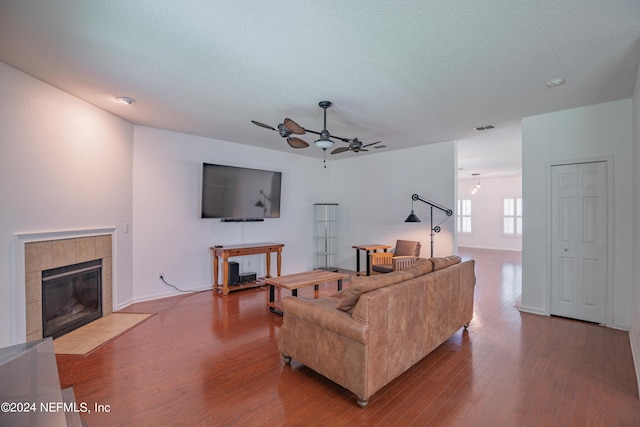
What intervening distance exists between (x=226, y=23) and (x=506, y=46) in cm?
221

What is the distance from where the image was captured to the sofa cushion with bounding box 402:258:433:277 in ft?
8.80

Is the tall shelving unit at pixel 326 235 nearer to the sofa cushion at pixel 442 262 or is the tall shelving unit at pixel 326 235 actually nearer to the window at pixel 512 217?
the sofa cushion at pixel 442 262

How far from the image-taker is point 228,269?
202 inches

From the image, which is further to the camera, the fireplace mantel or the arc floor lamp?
the arc floor lamp

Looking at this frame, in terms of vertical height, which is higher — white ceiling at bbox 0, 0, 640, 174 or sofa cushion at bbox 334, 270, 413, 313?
white ceiling at bbox 0, 0, 640, 174

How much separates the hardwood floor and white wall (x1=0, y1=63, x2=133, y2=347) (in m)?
1.28

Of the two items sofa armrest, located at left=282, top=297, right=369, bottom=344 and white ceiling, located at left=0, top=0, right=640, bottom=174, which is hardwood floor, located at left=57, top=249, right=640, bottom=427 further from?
white ceiling, located at left=0, top=0, right=640, bottom=174

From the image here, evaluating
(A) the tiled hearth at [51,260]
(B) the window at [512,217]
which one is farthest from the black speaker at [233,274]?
(B) the window at [512,217]

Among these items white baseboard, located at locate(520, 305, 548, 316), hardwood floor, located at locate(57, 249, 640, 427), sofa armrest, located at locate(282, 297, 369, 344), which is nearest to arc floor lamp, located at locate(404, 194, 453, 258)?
white baseboard, located at locate(520, 305, 548, 316)

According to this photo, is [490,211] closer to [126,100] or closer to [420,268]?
[420,268]

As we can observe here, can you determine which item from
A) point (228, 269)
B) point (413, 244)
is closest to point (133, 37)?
point (228, 269)

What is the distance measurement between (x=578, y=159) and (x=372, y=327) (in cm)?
377

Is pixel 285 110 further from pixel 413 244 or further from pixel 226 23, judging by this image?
pixel 413 244

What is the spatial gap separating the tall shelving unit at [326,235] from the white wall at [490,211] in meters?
6.91
